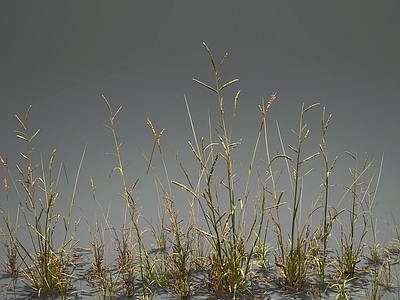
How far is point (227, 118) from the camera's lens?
613 cm

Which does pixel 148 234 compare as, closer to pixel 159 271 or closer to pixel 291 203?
pixel 159 271

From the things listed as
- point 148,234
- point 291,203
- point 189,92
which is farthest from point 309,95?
point 148,234

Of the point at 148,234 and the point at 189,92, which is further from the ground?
the point at 189,92

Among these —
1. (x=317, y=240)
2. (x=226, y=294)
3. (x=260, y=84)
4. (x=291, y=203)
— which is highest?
(x=260, y=84)

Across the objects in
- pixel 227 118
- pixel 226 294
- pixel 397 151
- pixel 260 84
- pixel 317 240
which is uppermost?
pixel 260 84

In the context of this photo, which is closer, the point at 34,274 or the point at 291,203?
the point at 34,274

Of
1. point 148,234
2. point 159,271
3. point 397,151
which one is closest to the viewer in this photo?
point 159,271

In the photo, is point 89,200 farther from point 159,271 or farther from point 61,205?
point 159,271

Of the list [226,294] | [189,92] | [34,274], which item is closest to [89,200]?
[34,274]

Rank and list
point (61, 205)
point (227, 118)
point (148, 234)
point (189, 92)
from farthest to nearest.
A: point (189, 92) < point (227, 118) < point (61, 205) < point (148, 234)

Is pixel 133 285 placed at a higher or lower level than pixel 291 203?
lower

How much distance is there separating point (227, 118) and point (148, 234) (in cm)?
209

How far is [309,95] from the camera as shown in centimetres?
636

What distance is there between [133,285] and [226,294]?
43 centimetres
